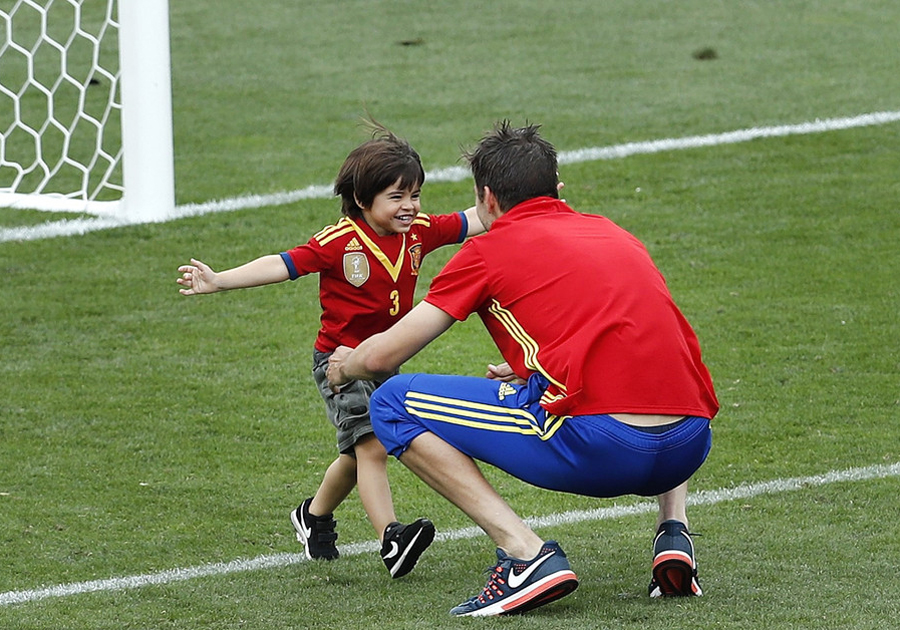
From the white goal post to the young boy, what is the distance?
14.4 feet

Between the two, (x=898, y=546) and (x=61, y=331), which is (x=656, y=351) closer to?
(x=898, y=546)

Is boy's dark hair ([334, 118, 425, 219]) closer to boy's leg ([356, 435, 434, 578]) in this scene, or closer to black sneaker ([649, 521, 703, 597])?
boy's leg ([356, 435, 434, 578])

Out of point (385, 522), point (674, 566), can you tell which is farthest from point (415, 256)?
point (674, 566)

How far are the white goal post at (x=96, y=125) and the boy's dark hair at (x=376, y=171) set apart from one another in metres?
4.45

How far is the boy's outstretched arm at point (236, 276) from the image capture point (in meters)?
4.32

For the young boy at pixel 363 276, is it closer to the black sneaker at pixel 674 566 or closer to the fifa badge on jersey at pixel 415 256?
the fifa badge on jersey at pixel 415 256

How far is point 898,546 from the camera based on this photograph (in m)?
4.44

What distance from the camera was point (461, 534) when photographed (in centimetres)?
484

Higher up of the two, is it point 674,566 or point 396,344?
point 396,344

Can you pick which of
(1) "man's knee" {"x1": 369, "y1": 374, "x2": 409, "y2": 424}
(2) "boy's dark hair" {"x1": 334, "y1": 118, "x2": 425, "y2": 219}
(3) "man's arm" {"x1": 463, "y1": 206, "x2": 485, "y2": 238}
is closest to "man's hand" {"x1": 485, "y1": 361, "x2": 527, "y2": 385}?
(1) "man's knee" {"x1": 369, "y1": 374, "x2": 409, "y2": 424}

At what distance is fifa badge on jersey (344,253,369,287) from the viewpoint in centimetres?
441

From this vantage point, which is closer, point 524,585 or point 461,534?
point 524,585

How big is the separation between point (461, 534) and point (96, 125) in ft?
20.5

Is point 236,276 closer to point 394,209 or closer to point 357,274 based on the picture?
point 357,274
